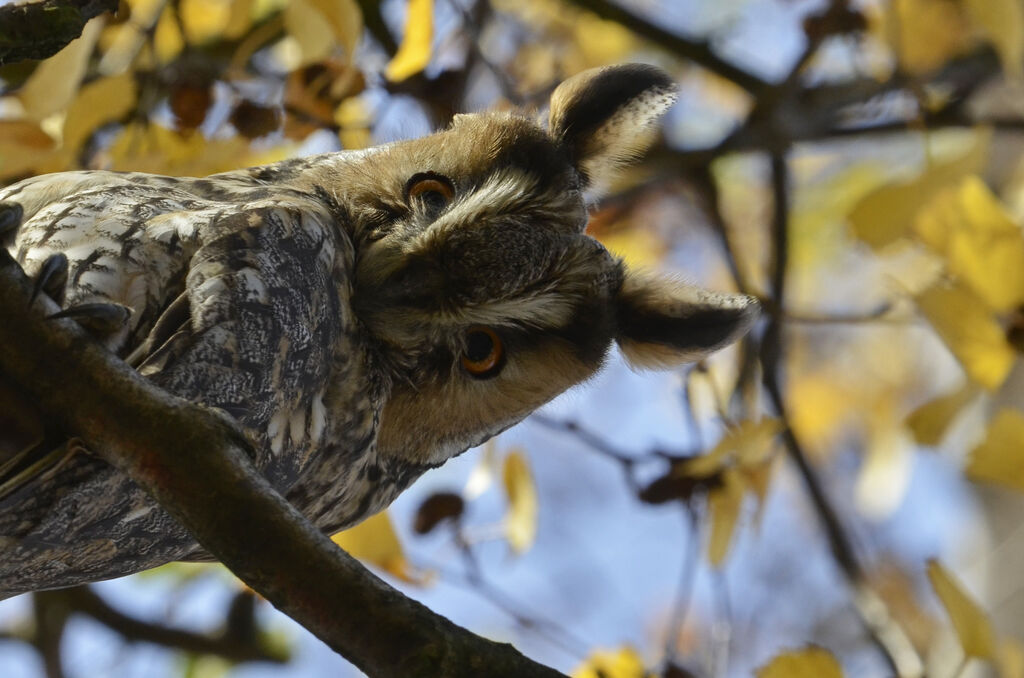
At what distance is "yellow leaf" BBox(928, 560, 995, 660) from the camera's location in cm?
191

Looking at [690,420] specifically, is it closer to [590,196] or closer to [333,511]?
[590,196]

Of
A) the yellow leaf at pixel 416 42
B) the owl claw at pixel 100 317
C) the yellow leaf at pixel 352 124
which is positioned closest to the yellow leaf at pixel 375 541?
the yellow leaf at pixel 352 124

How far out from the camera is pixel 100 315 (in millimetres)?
1230

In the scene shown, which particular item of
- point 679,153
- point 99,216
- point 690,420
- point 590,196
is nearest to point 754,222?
point 679,153

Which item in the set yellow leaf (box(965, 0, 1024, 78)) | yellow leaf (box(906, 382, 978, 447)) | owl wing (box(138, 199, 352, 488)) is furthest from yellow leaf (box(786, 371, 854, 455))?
owl wing (box(138, 199, 352, 488))

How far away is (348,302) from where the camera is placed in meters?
1.67

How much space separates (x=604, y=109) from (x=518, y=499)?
114 cm

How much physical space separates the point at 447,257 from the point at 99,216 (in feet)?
1.73

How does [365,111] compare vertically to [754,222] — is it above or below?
above

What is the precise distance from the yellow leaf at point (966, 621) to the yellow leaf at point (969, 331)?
526mm

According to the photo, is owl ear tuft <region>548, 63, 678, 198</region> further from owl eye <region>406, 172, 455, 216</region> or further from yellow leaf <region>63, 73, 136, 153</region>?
yellow leaf <region>63, 73, 136, 153</region>

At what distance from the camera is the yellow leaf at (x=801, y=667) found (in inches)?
70.9

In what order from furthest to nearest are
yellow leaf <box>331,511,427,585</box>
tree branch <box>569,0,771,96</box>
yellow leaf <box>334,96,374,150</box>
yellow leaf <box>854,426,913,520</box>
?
1. yellow leaf <box>854,426,913,520</box>
2. tree branch <box>569,0,771,96</box>
3. yellow leaf <box>334,96,374,150</box>
4. yellow leaf <box>331,511,427,585</box>

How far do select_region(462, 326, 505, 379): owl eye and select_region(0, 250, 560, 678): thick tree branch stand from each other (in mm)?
685
